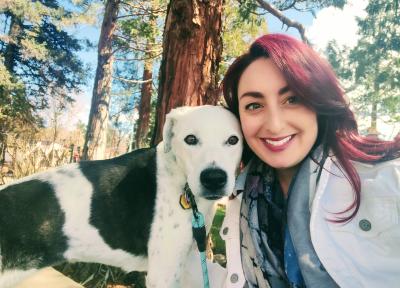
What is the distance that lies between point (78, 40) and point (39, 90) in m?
3.78

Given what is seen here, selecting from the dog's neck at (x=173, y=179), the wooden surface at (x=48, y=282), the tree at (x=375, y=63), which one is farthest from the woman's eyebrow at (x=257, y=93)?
the tree at (x=375, y=63)

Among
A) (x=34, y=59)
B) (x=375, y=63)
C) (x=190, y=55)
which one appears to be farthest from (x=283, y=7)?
(x=375, y=63)

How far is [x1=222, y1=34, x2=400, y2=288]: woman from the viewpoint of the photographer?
1.92m

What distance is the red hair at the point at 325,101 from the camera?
2068 millimetres

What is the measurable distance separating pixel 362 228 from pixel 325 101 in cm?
72

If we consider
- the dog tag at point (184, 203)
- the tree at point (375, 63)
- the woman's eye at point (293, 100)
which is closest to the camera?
the woman's eye at point (293, 100)

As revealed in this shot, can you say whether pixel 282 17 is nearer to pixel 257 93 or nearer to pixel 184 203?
pixel 257 93

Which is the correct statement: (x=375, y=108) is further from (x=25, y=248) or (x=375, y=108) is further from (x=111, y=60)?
(x=25, y=248)

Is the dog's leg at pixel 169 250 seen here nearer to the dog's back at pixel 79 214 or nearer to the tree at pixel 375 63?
the dog's back at pixel 79 214

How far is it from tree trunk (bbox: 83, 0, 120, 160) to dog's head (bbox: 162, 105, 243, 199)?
25.5 feet

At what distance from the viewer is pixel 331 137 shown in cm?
225

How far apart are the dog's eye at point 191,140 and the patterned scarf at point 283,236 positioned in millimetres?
470

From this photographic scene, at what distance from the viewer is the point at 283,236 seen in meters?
2.34

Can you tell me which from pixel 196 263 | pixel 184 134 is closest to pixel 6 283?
pixel 196 263
